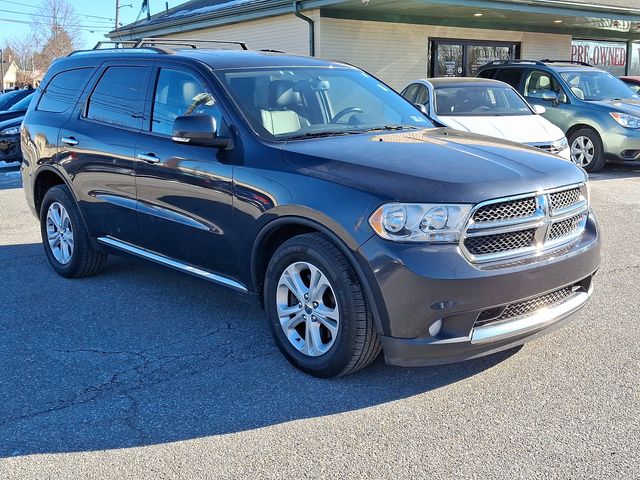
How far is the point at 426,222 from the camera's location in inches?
135

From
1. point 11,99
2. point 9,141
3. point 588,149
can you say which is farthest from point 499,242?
point 11,99

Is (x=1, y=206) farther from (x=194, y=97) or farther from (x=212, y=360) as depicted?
(x=212, y=360)

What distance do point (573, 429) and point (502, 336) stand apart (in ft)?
1.78

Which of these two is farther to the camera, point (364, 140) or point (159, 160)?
point (159, 160)

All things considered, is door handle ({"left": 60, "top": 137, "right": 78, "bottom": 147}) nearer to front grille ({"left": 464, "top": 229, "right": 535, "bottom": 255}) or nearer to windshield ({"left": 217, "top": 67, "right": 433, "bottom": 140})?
windshield ({"left": 217, "top": 67, "right": 433, "bottom": 140})

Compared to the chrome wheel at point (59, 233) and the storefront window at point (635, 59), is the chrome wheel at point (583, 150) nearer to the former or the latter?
the chrome wheel at point (59, 233)

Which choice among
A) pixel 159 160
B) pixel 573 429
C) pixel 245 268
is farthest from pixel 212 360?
pixel 573 429

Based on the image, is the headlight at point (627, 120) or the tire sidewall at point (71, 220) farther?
the headlight at point (627, 120)

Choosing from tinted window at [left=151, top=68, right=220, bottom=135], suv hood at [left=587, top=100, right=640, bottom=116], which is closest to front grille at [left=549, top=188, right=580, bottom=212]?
tinted window at [left=151, top=68, right=220, bottom=135]

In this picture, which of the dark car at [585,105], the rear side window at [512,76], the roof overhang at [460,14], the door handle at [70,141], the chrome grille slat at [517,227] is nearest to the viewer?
the chrome grille slat at [517,227]

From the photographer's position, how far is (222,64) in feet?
15.6

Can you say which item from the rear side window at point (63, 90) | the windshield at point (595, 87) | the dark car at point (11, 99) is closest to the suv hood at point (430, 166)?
the rear side window at point (63, 90)

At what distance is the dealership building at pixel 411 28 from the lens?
15.3 metres

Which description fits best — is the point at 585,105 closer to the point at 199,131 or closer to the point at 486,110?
the point at 486,110
